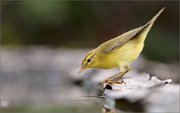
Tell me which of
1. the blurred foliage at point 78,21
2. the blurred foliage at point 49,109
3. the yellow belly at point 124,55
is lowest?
the blurred foliage at point 49,109

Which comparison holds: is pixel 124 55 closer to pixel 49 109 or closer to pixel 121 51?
pixel 121 51

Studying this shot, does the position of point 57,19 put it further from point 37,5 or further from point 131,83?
point 131,83

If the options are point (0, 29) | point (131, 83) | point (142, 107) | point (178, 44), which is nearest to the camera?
point (142, 107)

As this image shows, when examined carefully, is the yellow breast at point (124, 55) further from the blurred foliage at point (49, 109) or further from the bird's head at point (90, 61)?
the blurred foliage at point (49, 109)

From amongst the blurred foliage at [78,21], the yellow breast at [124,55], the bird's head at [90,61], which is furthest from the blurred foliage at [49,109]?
the blurred foliage at [78,21]

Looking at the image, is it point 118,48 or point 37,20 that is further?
point 37,20

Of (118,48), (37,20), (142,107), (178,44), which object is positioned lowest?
(142,107)

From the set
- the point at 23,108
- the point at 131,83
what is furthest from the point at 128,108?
the point at 23,108

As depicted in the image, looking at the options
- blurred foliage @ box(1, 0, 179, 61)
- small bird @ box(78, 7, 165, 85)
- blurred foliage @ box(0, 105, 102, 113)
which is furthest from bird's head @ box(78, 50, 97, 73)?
blurred foliage @ box(1, 0, 179, 61)
